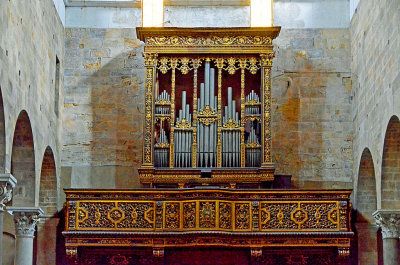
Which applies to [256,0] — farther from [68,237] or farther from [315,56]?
[68,237]

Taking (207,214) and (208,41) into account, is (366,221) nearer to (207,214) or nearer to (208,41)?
(207,214)

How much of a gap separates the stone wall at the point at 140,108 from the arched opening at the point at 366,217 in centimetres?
93

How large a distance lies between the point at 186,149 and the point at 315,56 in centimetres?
498

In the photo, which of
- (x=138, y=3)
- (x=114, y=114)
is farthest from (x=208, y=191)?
(x=138, y=3)

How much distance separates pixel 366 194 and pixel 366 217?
0.62 meters

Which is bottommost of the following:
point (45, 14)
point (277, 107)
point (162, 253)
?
point (162, 253)

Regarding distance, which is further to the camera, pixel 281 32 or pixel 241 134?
pixel 281 32

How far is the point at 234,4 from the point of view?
2703 cm

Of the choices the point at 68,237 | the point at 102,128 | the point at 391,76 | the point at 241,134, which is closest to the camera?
the point at 391,76

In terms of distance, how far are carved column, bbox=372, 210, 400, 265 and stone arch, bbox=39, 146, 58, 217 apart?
871 cm

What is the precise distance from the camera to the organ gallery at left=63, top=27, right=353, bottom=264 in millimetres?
22312

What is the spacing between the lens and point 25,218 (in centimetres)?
2194

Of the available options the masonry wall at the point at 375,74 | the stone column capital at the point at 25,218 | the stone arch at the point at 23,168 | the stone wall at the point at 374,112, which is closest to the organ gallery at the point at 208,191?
the stone column capital at the point at 25,218

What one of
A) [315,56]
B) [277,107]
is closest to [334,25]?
[315,56]
